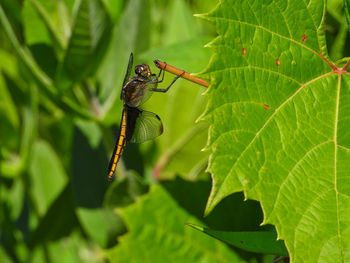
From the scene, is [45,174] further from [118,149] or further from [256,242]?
[256,242]

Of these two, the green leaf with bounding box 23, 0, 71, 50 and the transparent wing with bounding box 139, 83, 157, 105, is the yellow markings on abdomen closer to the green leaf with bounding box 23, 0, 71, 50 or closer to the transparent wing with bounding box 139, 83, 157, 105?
the transparent wing with bounding box 139, 83, 157, 105

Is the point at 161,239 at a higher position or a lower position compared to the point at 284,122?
lower

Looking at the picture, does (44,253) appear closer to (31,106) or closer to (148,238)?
(31,106)

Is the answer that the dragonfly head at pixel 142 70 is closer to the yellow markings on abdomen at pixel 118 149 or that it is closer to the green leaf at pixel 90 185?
the yellow markings on abdomen at pixel 118 149

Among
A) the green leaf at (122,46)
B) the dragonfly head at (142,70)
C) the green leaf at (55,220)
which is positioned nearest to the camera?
the dragonfly head at (142,70)

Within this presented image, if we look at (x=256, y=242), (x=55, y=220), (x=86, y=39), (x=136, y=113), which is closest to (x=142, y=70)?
(x=136, y=113)

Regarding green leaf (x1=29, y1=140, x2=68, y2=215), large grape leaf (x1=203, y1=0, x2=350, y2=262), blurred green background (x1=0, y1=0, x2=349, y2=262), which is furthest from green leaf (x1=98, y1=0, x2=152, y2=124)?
large grape leaf (x1=203, y1=0, x2=350, y2=262)

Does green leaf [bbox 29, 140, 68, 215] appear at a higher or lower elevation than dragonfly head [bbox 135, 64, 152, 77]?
lower

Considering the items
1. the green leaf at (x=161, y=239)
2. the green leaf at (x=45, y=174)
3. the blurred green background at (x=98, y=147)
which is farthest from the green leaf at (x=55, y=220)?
the green leaf at (x=161, y=239)
